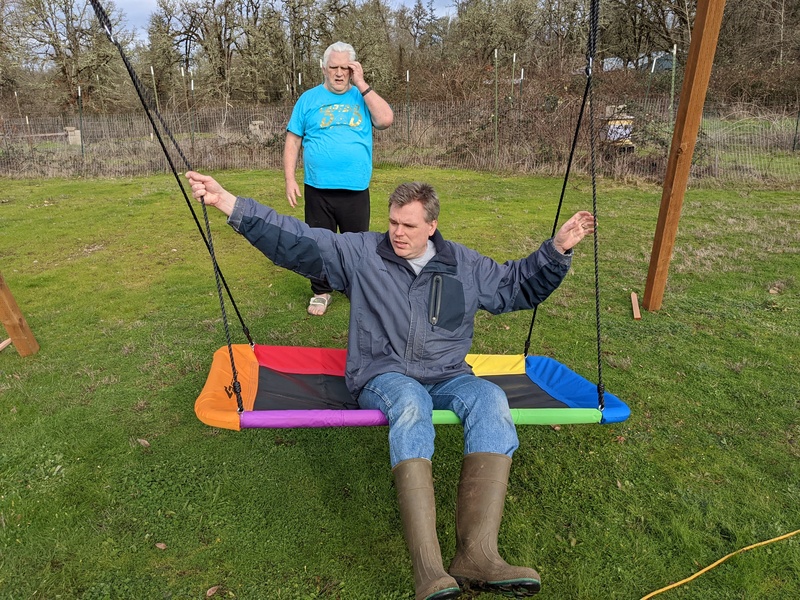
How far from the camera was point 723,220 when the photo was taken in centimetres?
690

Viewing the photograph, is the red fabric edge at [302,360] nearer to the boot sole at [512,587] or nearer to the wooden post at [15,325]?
the boot sole at [512,587]

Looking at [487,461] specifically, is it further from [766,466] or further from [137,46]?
[137,46]

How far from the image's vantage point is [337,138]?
3.62 m

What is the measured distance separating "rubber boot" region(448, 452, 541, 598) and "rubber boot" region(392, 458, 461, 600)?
0.11 meters

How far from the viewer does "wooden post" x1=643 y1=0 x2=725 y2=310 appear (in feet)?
11.2

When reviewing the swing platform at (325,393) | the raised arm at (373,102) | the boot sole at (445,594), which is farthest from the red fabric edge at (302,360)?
the raised arm at (373,102)

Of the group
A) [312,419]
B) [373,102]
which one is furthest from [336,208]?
[312,419]

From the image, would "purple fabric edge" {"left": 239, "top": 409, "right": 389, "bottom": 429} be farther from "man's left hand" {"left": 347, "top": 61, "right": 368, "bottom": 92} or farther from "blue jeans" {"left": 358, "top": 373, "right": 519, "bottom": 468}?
"man's left hand" {"left": 347, "top": 61, "right": 368, "bottom": 92}

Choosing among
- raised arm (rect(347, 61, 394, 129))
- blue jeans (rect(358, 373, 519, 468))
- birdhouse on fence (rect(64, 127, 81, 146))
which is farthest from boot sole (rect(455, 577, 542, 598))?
birdhouse on fence (rect(64, 127, 81, 146))

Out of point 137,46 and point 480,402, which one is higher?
point 137,46

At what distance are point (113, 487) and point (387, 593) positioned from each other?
1298 millimetres

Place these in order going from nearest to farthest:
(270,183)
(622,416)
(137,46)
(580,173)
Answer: (622,416), (270,183), (580,173), (137,46)

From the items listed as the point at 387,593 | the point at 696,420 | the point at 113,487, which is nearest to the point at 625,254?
the point at 696,420

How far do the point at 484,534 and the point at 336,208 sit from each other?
A: 263 cm
